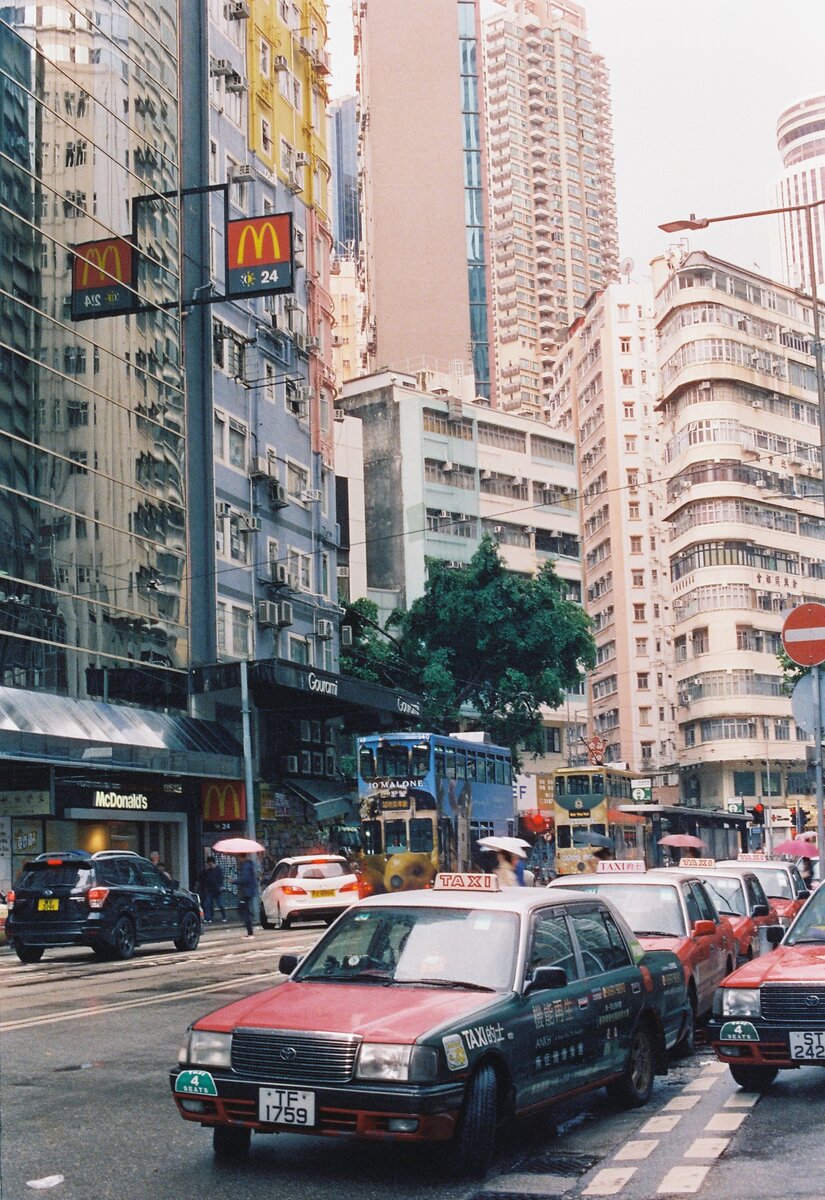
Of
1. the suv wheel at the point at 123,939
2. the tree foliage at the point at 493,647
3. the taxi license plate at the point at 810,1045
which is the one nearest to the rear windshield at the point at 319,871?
the suv wheel at the point at 123,939

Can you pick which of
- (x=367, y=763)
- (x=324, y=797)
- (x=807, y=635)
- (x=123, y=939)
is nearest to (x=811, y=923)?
(x=807, y=635)

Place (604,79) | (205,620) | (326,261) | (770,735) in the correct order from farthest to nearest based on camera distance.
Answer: (604,79) < (770,735) < (326,261) < (205,620)

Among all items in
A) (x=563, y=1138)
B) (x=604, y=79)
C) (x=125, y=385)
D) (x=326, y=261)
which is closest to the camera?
(x=563, y=1138)

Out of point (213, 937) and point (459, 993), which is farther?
point (213, 937)

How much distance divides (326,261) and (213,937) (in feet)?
112

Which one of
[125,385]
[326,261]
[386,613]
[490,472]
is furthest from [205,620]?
[490,472]

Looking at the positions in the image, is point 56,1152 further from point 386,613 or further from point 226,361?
point 386,613

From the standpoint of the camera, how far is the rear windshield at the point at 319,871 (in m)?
31.9

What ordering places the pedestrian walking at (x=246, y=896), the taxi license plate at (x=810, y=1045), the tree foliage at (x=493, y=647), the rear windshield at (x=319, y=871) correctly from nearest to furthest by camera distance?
the taxi license plate at (x=810, y=1045)
the pedestrian walking at (x=246, y=896)
the rear windshield at (x=319, y=871)
the tree foliage at (x=493, y=647)

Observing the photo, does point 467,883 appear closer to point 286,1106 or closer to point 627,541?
point 286,1106

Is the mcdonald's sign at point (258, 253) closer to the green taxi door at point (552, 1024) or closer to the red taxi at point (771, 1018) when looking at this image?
the red taxi at point (771, 1018)

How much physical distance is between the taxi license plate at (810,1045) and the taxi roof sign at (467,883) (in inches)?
78.6

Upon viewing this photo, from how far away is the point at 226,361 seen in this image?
4747 cm

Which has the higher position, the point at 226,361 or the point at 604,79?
the point at 604,79
